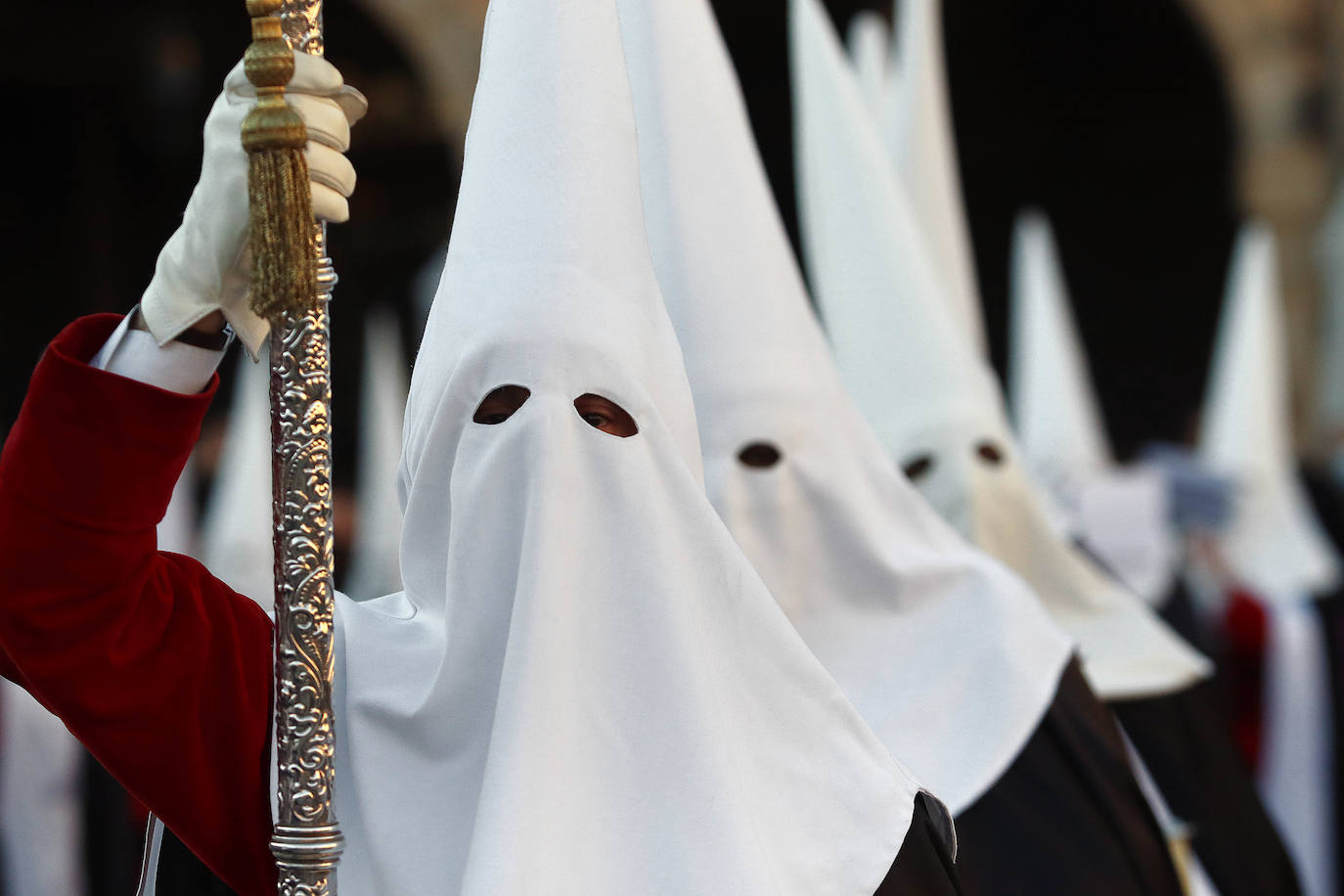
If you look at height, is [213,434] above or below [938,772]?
above

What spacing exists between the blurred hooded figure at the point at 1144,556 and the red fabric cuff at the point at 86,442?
2.75 metres

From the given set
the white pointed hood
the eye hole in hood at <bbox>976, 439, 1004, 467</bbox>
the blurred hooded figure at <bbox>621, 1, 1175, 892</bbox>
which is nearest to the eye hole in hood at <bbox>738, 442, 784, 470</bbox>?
the blurred hooded figure at <bbox>621, 1, 1175, 892</bbox>

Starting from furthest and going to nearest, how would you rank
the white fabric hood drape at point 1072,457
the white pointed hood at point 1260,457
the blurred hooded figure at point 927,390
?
the white pointed hood at point 1260,457, the white fabric hood drape at point 1072,457, the blurred hooded figure at point 927,390

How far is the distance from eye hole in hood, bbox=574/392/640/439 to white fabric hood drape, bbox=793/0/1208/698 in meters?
1.80

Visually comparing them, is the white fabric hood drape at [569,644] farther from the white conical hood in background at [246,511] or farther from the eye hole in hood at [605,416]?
the white conical hood in background at [246,511]

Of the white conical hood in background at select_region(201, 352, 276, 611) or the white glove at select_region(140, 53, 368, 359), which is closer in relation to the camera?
the white glove at select_region(140, 53, 368, 359)

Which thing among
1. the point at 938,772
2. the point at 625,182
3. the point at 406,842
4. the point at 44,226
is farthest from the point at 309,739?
the point at 44,226

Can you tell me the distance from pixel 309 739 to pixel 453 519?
287mm

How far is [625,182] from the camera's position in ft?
6.75

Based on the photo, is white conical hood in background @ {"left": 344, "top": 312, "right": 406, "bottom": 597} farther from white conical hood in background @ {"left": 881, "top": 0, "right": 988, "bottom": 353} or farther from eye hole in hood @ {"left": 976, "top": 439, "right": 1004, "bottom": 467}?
eye hole in hood @ {"left": 976, "top": 439, "right": 1004, "bottom": 467}

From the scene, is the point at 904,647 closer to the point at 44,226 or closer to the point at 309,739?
the point at 309,739

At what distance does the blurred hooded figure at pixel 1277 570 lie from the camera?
5781 millimetres

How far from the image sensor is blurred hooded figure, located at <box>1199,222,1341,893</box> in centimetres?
578

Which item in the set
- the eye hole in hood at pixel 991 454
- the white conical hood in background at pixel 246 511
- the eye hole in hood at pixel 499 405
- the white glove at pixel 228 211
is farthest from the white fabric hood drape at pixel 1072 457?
the white glove at pixel 228 211
